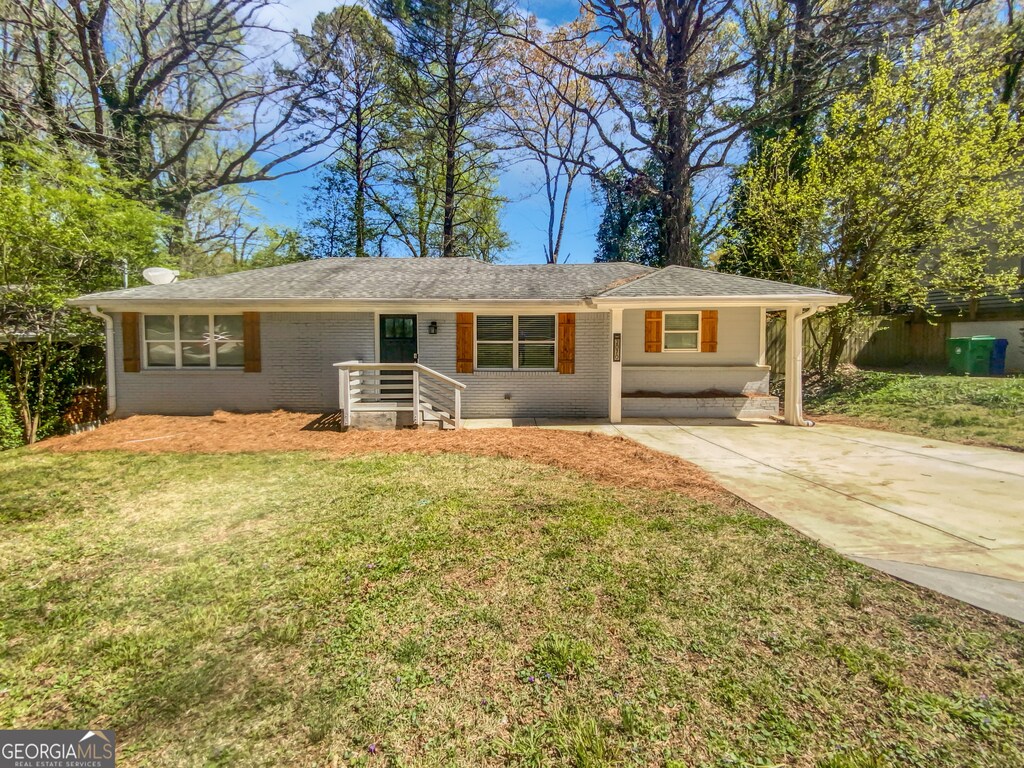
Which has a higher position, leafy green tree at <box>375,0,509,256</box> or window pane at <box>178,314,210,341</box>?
leafy green tree at <box>375,0,509,256</box>

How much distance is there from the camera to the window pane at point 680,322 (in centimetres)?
1084

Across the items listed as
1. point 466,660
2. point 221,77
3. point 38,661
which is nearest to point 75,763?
point 38,661

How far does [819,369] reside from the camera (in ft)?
43.9

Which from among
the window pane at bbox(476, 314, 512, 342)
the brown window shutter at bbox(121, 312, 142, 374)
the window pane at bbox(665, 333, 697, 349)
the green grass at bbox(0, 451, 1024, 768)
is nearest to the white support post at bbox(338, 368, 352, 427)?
the window pane at bbox(476, 314, 512, 342)

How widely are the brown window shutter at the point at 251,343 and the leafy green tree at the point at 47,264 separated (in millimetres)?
3301

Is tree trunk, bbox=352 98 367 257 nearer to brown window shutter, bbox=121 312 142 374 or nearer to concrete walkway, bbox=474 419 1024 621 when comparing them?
brown window shutter, bbox=121 312 142 374

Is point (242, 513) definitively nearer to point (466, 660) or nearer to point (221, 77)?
point (466, 660)

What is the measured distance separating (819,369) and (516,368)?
10.1m

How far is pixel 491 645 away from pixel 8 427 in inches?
415

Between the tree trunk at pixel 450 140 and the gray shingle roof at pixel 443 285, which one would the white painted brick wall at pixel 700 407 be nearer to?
the gray shingle roof at pixel 443 285

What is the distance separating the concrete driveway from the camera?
3.17 metres

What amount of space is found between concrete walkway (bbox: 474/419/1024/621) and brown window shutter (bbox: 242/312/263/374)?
310 inches

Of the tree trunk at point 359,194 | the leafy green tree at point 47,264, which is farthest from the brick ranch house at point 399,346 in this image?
the tree trunk at point 359,194

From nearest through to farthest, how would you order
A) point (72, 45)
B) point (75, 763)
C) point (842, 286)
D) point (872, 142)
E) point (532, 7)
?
point (75, 763) → point (872, 142) → point (842, 286) → point (72, 45) → point (532, 7)
